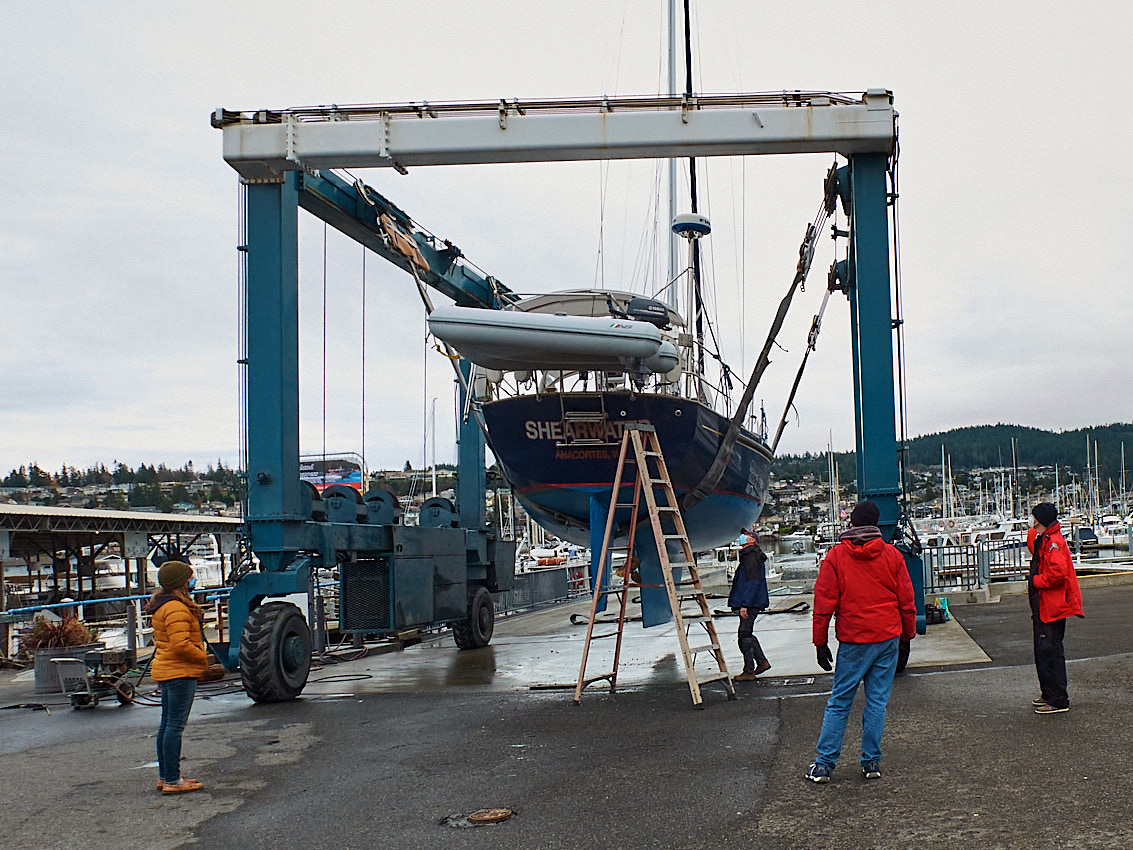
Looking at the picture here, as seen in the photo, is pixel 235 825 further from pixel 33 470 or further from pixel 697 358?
pixel 33 470

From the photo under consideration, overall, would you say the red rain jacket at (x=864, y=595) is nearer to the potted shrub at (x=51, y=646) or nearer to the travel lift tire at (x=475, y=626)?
the potted shrub at (x=51, y=646)

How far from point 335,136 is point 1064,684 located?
8.59 meters

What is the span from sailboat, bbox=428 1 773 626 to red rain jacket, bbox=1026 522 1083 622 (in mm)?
4768

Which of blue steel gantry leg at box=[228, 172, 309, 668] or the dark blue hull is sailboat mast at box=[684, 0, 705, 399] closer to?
the dark blue hull

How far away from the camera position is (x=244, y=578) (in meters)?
10.3

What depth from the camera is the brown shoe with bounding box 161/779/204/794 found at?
6055mm

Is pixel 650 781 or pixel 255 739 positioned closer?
pixel 650 781

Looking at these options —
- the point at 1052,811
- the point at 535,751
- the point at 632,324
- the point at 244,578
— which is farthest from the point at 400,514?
the point at 1052,811

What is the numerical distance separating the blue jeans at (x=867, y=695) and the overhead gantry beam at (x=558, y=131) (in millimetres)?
6411

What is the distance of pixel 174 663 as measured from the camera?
6152mm

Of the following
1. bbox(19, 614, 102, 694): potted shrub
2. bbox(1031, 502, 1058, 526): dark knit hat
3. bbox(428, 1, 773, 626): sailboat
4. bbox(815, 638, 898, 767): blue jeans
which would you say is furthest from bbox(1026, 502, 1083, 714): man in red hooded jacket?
bbox(19, 614, 102, 694): potted shrub

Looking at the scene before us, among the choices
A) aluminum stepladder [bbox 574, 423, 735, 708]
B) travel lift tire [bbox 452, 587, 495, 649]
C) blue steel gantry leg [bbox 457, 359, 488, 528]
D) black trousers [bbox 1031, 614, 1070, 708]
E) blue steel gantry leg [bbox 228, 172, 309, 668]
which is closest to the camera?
black trousers [bbox 1031, 614, 1070, 708]

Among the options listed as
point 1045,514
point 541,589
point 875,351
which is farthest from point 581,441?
point 541,589

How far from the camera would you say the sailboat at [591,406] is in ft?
34.9
